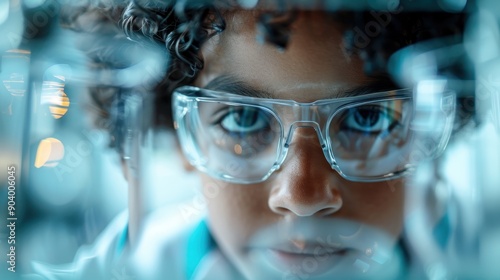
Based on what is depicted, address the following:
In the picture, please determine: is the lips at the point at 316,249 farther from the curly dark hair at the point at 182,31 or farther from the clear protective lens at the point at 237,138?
the curly dark hair at the point at 182,31

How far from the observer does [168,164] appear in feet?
2.08

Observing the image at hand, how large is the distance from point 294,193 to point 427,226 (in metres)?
0.20

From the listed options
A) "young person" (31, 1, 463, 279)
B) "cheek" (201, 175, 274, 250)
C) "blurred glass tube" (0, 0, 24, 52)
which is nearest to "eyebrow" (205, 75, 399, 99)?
"young person" (31, 1, 463, 279)

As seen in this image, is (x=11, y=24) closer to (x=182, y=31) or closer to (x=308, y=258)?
(x=182, y=31)

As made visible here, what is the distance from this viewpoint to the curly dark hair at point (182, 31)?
56cm

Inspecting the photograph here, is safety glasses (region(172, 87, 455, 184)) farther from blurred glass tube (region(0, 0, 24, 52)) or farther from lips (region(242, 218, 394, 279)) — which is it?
blurred glass tube (region(0, 0, 24, 52))

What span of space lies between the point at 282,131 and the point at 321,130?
4cm

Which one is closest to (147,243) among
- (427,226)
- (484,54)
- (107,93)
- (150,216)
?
(150,216)

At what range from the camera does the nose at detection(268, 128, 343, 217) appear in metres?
0.57

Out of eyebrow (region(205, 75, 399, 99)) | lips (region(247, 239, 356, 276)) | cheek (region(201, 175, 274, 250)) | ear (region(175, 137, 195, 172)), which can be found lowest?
lips (region(247, 239, 356, 276))

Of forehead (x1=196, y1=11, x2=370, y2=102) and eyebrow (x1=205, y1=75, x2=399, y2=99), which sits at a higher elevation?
forehead (x1=196, y1=11, x2=370, y2=102)

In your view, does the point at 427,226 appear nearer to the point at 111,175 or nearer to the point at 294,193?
the point at 294,193

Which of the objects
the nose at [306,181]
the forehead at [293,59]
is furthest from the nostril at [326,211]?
the forehead at [293,59]

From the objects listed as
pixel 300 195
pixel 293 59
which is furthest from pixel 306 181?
pixel 293 59
